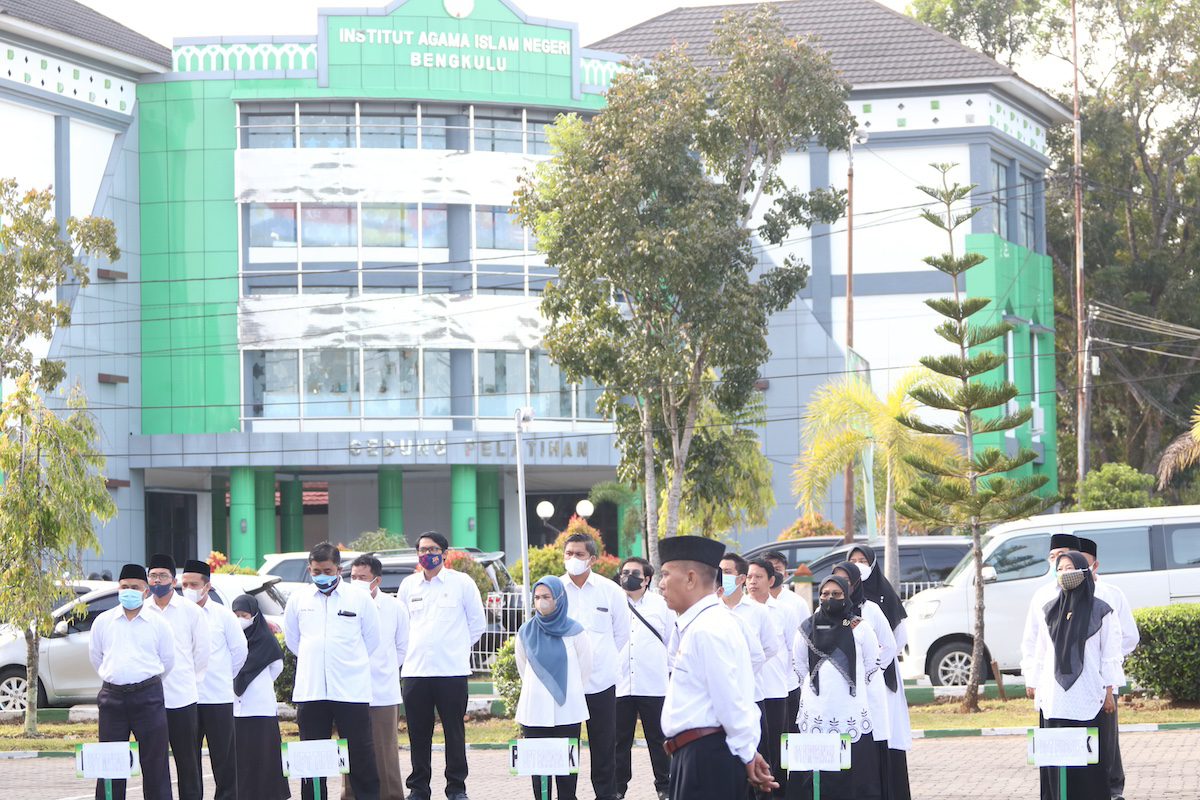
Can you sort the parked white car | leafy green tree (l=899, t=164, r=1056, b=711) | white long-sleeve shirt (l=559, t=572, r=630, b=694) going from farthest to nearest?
leafy green tree (l=899, t=164, r=1056, b=711), the parked white car, white long-sleeve shirt (l=559, t=572, r=630, b=694)

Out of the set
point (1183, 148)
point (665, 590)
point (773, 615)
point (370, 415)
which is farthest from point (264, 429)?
point (665, 590)

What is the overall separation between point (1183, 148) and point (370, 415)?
2496 cm

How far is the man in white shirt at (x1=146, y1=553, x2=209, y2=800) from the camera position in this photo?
1195 cm

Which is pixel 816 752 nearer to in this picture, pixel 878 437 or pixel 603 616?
pixel 603 616

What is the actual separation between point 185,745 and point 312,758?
6.37ft

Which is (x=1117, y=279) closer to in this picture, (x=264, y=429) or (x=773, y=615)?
(x=264, y=429)

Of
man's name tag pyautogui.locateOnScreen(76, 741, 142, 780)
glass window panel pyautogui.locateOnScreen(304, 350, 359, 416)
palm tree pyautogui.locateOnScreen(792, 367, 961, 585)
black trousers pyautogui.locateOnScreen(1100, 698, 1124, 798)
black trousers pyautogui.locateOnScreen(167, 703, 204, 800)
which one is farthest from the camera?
glass window panel pyautogui.locateOnScreen(304, 350, 359, 416)

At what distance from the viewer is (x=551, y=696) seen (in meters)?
11.7

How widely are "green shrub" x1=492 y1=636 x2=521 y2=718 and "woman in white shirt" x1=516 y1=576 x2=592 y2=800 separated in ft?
22.4

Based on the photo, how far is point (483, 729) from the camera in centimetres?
2009

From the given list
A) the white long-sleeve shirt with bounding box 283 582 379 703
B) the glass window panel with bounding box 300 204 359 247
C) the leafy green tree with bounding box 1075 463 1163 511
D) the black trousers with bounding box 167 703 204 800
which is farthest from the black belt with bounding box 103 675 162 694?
the glass window panel with bounding box 300 204 359 247

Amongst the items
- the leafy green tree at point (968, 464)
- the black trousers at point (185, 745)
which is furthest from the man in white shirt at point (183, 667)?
the leafy green tree at point (968, 464)

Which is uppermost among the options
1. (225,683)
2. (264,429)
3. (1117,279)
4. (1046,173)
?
(1046,173)

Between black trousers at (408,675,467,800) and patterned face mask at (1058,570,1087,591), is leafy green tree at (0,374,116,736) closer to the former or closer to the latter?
black trousers at (408,675,467,800)
